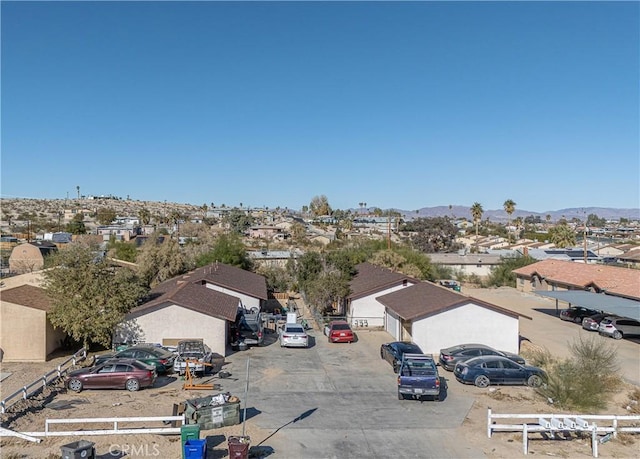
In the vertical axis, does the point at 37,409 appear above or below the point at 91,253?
below

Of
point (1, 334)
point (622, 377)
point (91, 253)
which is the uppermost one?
point (91, 253)

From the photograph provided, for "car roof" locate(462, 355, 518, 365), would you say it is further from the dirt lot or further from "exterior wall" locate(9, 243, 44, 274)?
"exterior wall" locate(9, 243, 44, 274)

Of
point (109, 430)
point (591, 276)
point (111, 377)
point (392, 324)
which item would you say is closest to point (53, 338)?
point (111, 377)

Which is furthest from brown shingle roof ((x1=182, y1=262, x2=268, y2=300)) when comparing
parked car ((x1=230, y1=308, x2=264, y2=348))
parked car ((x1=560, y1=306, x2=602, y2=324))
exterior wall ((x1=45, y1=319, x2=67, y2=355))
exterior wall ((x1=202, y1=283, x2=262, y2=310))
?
parked car ((x1=560, y1=306, x2=602, y2=324))

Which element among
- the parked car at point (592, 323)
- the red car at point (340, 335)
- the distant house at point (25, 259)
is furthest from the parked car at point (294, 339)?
the distant house at point (25, 259)

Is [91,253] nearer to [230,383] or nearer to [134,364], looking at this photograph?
[134,364]

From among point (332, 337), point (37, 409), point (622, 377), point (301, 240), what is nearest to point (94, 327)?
point (37, 409)
